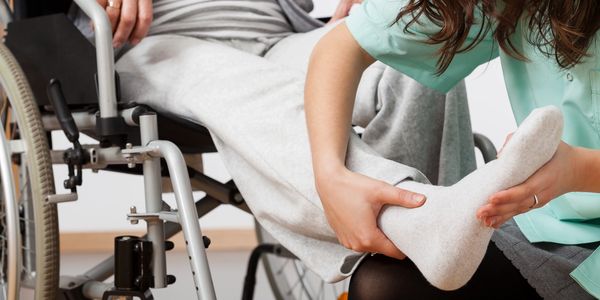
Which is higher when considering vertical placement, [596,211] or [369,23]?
[369,23]

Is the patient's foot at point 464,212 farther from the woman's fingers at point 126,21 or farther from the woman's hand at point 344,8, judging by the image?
the woman's hand at point 344,8

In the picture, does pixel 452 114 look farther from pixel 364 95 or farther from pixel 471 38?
pixel 471 38

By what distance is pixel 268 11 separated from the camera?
123 cm

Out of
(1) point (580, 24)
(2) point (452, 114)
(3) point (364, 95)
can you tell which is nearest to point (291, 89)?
(3) point (364, 95)

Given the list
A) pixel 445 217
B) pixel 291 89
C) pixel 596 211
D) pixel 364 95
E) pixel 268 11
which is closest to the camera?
pixel 445 217

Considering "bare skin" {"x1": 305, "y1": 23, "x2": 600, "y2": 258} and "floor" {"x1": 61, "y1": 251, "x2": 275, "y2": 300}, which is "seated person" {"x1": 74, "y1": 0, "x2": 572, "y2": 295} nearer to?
"bare skin" {"x1": 305, "y1": 23, "x2": 600, "y2": 258}

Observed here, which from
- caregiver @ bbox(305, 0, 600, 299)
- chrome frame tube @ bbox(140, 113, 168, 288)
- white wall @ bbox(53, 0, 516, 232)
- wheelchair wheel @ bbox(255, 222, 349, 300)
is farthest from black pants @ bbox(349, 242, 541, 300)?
white wall @ bbox(53, 0, 516, 232)

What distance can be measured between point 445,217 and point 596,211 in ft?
0.64

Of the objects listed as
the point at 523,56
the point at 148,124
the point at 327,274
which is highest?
the point at 523,56

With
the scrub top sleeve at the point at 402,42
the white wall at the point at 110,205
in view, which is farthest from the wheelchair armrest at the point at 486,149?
the white wall at the point at 110,205

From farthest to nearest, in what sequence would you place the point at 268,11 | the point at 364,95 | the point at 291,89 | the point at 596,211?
1. the point at 268,11
2. the point at 364,95
3. the point at 291,89
4. the point at 596,211

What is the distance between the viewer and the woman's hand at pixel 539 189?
613mm

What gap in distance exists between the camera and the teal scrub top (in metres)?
0.74

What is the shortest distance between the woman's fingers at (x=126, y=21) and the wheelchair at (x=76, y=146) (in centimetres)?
4
